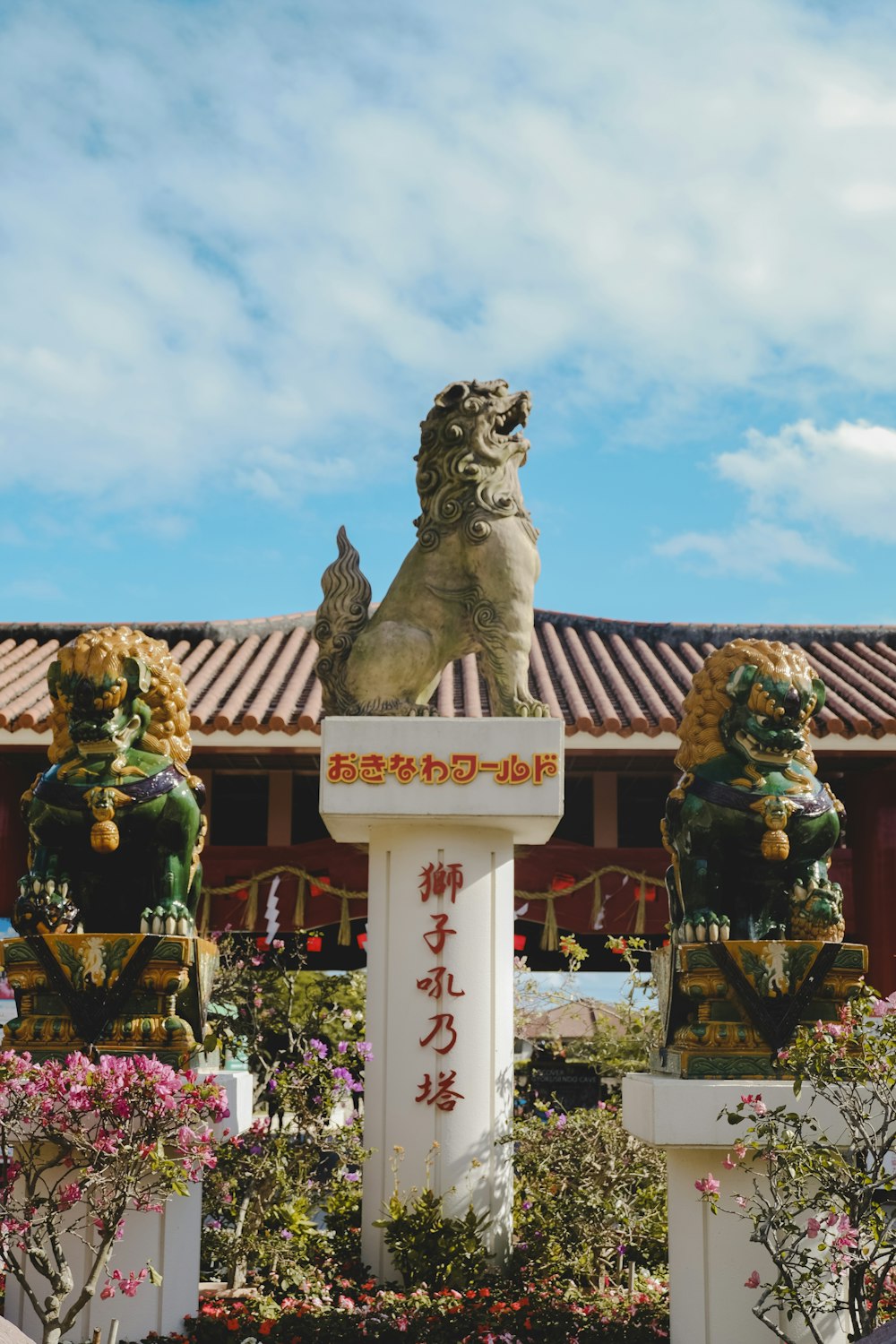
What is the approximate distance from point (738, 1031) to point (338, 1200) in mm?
2585

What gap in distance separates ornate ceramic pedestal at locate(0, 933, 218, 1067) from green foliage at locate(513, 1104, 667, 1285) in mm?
2013

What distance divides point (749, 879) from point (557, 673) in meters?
5.48

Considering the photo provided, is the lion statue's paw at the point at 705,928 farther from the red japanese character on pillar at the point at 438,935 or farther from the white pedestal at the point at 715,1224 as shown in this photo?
the red japanese character on pillar at the point at 438,935

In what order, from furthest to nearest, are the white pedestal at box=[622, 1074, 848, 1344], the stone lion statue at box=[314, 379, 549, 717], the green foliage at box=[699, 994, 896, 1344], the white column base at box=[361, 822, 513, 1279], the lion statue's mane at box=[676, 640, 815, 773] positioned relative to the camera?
the stone lion statue at box=[314, 379, 549, 717] → the white column base at box=[361, 822, 513, 1279] → the lion statue's mane at box=[676, 640, 815, 773] → the white pedestal at box=[622, 1074, 848, 1344] → the green foliage at box=[699, 994, 896, 1344]

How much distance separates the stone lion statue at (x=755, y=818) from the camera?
16.3 ft

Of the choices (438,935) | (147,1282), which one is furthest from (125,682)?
(147,1282)

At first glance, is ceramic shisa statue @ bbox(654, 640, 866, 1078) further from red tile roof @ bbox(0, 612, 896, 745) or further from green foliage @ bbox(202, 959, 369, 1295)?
red tile roof @ bbox(0, 612, 896, 745)

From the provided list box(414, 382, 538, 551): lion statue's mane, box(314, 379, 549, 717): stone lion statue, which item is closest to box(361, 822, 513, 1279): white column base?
box(314, 379, 549, 717): stone lion statue

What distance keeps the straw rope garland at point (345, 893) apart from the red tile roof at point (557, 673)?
125 cm

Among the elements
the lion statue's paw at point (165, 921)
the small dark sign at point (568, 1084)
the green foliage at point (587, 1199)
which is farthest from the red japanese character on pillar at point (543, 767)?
the small dark sign at point (568, 1084)

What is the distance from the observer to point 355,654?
6.23 meters

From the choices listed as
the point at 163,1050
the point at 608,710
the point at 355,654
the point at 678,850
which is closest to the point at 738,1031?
the point at 678,850

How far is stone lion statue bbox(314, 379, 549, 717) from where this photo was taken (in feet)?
20.2

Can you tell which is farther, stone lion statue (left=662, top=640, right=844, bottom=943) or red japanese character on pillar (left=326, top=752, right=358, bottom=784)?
red japanese character on pillar (left=326, top=752, right=358, bottom=784)
